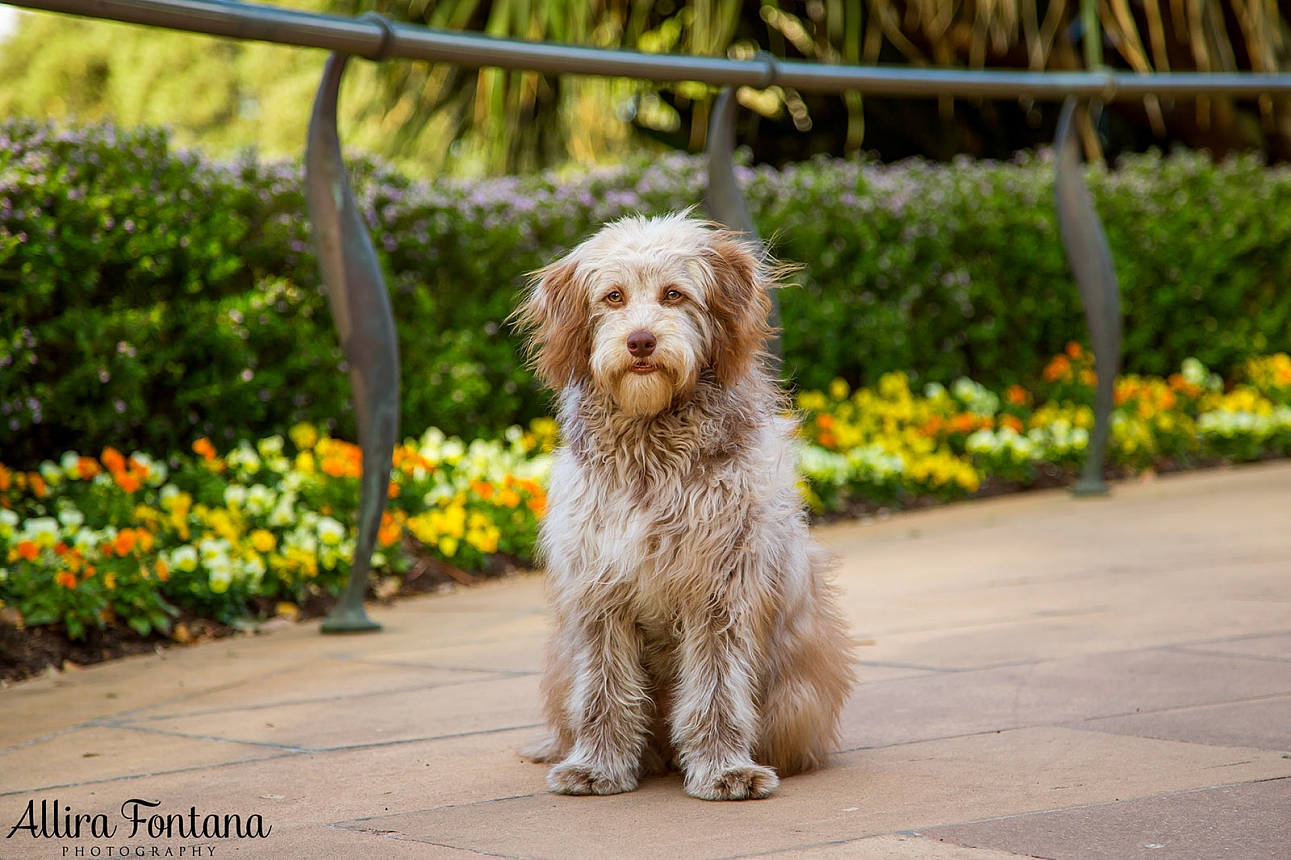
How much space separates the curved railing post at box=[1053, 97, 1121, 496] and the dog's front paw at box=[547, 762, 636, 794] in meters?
Answer: 5.35

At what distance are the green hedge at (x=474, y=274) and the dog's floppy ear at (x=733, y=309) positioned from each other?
281cm

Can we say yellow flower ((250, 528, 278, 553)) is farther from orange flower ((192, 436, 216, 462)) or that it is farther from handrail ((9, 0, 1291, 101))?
handrail ((9, 0, 1291, 101))

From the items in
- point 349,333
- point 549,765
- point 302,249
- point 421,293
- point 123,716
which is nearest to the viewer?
point 549,765

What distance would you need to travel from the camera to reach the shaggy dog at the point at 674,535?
3.09 metres

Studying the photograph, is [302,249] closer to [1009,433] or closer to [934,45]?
[1009,433]

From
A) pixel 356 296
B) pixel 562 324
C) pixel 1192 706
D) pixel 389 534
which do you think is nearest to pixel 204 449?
pixel 389 534

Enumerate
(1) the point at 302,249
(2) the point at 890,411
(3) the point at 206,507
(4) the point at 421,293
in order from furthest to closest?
1. (2) the point at 890,411
2. (4) the point at 421,293
3. (1) the point at 302,249
4. (3) the point at 206,507

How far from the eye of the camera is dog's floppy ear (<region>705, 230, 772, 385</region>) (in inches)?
124

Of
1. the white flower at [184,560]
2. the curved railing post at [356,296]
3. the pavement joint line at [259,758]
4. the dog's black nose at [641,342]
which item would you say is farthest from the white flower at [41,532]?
the dog's black nose at [641,342]

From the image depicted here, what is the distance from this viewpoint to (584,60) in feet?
17.8

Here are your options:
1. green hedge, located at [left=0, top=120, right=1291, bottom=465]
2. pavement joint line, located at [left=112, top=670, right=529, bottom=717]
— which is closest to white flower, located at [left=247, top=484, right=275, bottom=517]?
green hedge, located at [left=0, top=120, right=1291, bottom=465]

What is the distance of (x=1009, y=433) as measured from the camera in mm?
8414

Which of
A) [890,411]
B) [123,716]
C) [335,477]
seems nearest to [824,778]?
[123,716]

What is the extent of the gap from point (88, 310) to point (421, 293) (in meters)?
1.88
